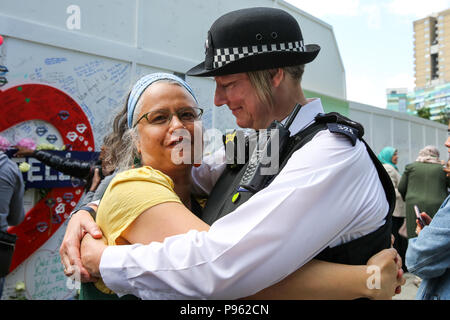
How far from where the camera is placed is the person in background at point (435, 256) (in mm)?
1934

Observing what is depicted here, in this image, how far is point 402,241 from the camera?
21.2ft

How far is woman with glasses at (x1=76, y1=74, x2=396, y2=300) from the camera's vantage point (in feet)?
3.61

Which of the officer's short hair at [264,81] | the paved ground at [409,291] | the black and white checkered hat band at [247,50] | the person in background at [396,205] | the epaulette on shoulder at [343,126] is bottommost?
the paved ground at [409,291]

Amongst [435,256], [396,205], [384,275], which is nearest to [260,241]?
[384,275]

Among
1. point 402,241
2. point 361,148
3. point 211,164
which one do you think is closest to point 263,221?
point 361,148

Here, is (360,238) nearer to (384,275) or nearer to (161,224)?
(384,275)

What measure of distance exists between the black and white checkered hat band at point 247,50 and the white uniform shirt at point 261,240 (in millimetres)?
499

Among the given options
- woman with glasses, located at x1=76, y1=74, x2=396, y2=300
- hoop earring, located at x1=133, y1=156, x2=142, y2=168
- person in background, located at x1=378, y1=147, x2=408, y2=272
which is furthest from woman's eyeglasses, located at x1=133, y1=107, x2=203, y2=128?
person in background, located at x1=378, y1=147, x2=408, y2=272

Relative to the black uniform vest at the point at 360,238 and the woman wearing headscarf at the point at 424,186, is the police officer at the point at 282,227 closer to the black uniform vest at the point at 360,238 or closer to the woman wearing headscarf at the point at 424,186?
the black uniform vest at the point at 360,238

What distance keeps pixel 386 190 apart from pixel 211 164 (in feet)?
2.97

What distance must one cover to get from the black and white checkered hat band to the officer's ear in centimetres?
9

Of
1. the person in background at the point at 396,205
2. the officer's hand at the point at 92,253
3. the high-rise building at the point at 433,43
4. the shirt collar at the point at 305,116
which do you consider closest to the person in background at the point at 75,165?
the officer's hand at the point at 92,253

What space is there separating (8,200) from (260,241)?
2962 millimetres

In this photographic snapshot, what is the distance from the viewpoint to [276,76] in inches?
59.4
